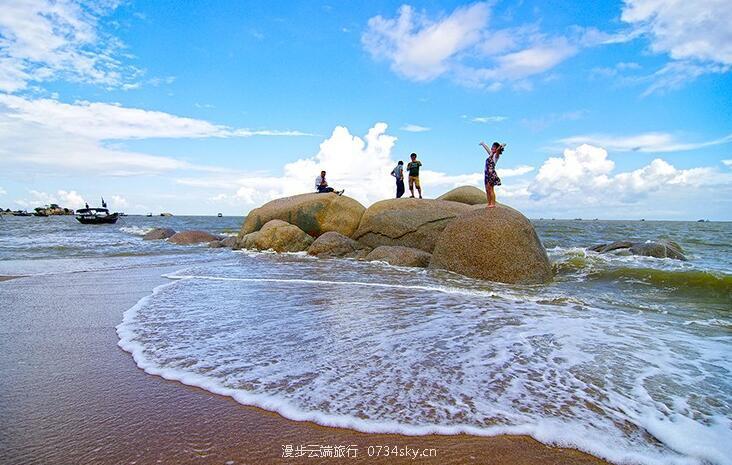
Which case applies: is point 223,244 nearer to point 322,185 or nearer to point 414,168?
point 322,185

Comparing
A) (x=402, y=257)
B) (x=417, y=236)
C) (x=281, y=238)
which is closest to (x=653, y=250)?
(x=417, y=236)

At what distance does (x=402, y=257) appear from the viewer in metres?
12.2

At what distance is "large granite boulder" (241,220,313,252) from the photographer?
1574cm

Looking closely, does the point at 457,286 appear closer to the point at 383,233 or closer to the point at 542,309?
the point at 542,309

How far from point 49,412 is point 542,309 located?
19.3ft

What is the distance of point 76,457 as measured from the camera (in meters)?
2.30

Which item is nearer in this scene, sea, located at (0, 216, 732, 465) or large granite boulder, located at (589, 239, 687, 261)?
sea, located at (0, 216, 732, 465)

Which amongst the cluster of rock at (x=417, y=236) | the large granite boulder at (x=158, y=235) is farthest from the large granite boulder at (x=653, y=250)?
the large granite boulder at (x=158, y=235)

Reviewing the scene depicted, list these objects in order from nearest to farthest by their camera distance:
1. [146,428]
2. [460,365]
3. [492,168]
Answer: [146,428], [460,365], [492,168]

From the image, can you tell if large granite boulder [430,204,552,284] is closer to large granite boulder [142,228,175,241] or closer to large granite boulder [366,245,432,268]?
large granite boulder [366,245,432,268]

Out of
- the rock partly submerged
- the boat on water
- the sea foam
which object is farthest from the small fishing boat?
the sea foam

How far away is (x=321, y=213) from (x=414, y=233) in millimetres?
4439

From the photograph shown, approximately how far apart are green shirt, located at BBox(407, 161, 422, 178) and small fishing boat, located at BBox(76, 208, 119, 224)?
4226 cm

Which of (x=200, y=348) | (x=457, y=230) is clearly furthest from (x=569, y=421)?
(x=457, y=230)
